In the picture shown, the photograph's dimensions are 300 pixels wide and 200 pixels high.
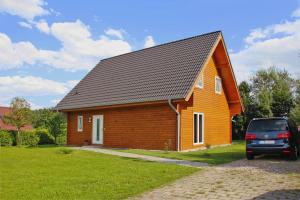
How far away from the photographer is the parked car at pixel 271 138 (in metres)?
13.7

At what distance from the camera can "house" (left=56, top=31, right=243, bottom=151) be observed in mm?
19328

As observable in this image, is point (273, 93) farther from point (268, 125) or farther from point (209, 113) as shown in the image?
point (268, 125)

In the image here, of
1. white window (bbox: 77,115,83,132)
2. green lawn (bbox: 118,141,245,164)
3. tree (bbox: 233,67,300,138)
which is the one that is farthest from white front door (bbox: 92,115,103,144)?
tree (bbox: 233,67,300,138)

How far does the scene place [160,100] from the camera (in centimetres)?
1877

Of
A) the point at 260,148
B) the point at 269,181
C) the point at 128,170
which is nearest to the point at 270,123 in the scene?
the point at 260,148

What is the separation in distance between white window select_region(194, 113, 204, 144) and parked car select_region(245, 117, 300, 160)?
6.71 metres

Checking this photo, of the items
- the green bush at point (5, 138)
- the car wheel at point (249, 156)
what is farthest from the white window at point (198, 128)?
the green bush at point (5, 138)

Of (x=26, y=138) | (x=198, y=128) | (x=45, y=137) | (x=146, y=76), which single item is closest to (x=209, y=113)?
(x=198, y=128)

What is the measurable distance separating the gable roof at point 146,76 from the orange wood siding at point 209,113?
43.8 inches

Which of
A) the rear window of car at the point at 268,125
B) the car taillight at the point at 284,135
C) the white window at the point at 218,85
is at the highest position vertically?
the white window at the point at 218,85

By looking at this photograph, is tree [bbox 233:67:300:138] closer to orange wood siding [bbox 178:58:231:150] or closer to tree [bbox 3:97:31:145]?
orange wood siding [bbox 178:58:231:150]

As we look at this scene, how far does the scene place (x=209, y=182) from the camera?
372 inches

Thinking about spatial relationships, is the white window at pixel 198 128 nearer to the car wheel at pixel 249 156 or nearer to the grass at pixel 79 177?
the car wheel at pixel 249 156

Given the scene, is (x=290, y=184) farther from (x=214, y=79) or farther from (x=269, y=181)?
(x=214, y=79)
